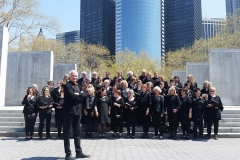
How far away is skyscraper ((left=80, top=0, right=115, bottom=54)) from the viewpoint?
10681 cm

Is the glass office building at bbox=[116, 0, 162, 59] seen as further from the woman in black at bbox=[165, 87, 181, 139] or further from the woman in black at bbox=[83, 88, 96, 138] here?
the woman in black at bbox=[83, 88, 96, 138]

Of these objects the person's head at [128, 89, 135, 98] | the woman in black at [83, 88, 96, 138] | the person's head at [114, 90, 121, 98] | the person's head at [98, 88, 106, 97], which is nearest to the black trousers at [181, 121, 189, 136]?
the person's head at [128, 89, 135, 98]

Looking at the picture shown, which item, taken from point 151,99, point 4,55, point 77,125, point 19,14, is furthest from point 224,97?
point 19,14

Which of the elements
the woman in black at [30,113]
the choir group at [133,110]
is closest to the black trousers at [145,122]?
the choir group at [133,110]

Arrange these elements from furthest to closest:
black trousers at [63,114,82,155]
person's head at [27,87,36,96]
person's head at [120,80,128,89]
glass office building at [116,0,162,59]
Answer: glass office building at [116,0,162,59]
person's head at [120,80,128,89]
person's head at [27,87,36,96]
black trousers at [63,114,82,155]

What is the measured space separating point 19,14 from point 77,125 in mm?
25225

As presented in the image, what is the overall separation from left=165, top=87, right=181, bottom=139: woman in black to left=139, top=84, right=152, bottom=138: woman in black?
842 mm

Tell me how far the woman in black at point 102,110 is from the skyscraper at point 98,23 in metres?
96.1

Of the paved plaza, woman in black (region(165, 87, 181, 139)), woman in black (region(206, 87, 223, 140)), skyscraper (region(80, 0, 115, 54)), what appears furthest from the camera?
skyscraper (region(80, 0, 115, 54))

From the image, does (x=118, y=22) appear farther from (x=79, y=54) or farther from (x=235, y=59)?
(x=235, y=59)

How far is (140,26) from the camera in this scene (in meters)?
101

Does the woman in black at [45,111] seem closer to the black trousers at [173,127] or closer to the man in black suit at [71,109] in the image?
the man in black suit at [71,109]

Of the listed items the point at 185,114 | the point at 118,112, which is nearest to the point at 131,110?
the point at 118,112

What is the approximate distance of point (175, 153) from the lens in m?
7.05
